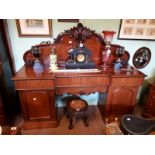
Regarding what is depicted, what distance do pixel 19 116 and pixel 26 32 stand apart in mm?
1244

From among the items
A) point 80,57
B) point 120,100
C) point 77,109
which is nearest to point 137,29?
point 80,57

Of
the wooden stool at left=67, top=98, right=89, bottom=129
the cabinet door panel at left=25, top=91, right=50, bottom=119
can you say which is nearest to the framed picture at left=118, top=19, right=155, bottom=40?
the wooden stool at left=67, top=98, right=89, bottom=129

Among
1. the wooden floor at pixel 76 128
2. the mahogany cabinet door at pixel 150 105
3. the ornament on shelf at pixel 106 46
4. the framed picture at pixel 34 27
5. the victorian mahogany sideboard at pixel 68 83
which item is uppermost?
the framed picture at pixel 34 27

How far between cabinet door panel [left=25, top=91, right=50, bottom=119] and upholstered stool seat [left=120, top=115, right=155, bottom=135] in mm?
896

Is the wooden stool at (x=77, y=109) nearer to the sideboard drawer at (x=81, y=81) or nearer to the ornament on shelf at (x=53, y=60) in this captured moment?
the sideboard drawer at (x=81, y=81)

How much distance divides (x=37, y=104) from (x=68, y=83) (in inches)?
18.2

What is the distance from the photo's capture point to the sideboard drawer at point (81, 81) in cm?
155

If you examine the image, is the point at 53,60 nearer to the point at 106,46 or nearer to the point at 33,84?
the point at 33,84

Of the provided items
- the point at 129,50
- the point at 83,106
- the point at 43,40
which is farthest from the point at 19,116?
the point at 129,50

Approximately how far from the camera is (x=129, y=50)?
6.49 feet

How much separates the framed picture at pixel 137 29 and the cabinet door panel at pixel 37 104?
4.38 ft

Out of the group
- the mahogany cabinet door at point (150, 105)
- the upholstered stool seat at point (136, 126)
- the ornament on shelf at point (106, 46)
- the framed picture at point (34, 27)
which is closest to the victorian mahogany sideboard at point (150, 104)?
the mahogany cabinet door at point (150, 105)
